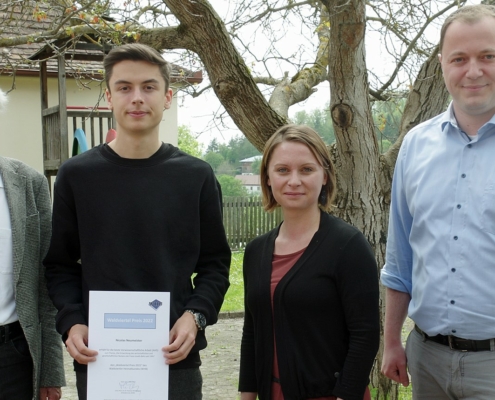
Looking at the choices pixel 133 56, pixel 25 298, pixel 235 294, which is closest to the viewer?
pixel 133 56

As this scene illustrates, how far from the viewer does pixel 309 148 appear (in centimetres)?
302

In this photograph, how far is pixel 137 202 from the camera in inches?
114

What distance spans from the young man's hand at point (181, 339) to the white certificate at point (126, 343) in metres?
0.04

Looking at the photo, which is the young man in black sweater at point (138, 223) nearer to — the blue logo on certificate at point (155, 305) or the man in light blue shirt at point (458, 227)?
the blue logo on certificate at point (155, 305)

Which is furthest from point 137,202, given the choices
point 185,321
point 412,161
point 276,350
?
point 412,161

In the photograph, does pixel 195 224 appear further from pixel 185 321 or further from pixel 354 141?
pixel 354 141

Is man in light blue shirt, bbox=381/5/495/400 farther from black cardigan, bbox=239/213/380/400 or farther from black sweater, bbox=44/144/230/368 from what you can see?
black sweater, bbox=44/144/230/368

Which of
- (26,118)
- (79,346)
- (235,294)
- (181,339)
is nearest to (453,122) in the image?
(181,339)

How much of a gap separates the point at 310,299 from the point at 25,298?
4.27ft

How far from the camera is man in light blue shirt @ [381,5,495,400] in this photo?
9.12 feet

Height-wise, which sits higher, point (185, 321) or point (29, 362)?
point (185, 321)

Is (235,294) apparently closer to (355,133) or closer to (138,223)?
(355,133)

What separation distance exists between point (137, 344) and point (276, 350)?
59 centimetres

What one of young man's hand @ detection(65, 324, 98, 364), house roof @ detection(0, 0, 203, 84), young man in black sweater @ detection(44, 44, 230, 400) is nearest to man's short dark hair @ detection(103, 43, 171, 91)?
young man in black sweater @ detection(44, 44, 230, 400)
